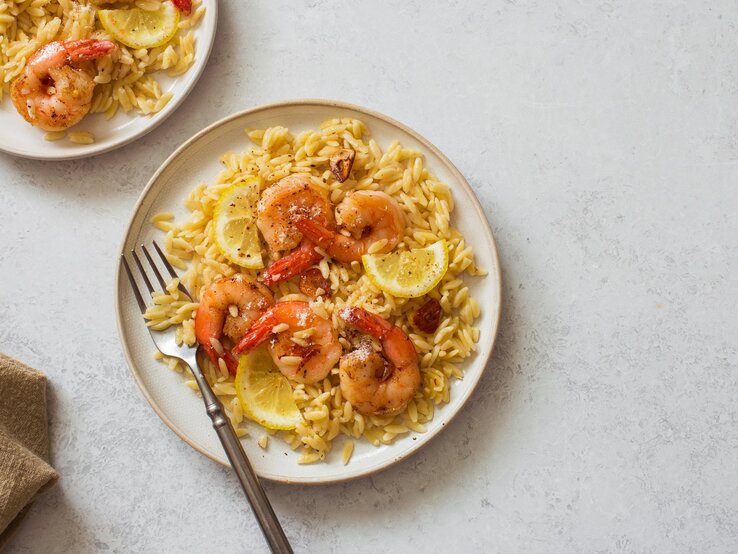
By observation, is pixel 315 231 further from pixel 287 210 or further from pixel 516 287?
pixel 516 287

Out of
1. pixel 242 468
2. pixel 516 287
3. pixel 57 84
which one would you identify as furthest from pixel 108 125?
pixel 516 287

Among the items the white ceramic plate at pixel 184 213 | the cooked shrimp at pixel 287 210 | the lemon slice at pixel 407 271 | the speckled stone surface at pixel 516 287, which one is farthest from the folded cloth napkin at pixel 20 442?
the lemon slice at pixel 407 271

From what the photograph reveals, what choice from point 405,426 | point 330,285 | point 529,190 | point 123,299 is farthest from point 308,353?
point 529,190

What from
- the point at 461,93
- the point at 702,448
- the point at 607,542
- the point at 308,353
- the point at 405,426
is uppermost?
the point at 461,93

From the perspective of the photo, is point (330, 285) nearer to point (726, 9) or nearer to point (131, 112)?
point (131, 112)

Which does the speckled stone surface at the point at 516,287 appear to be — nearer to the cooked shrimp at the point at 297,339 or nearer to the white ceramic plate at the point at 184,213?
the white ceramic plate at the point at 184,213

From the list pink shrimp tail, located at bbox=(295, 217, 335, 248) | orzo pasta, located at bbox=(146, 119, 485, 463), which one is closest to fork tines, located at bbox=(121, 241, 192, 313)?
orzo pasta, located at bbox=(146, 119, 485, 463)
